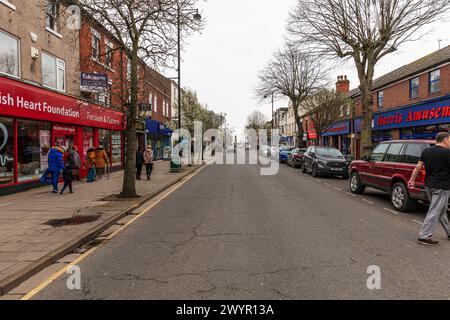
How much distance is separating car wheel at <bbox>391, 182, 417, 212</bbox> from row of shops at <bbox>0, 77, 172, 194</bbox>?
8.58 m

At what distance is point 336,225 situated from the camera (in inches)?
304

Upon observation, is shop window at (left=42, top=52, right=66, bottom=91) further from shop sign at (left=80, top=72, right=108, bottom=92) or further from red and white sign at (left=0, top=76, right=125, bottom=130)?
shop sign at (left=80, top=72, right=108, bottom=92)

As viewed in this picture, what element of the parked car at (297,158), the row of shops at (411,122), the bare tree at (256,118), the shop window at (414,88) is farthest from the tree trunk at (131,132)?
the bare tree at (256,118)

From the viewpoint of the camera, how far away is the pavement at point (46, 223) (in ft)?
17.2

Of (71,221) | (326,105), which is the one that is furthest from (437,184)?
(326,105)

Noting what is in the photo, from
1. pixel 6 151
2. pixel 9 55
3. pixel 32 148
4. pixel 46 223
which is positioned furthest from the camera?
pixel 32 148

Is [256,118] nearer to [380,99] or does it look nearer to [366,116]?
[380,99]

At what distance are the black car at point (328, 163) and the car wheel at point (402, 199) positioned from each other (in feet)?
28.6

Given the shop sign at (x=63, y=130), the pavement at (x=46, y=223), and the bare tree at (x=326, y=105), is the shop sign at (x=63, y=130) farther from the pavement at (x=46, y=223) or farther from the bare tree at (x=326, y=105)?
the bare tree at (x=326, y=105)

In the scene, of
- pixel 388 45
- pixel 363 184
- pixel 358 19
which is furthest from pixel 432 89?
pixel 363 184

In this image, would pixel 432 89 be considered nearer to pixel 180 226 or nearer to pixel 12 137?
pixel 180 226

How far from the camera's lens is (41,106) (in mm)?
13922

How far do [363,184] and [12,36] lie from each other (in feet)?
43.9

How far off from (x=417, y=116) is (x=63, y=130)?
20.7 meters
